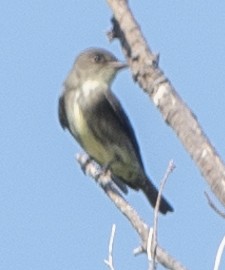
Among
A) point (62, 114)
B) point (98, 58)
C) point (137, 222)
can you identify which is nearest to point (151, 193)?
point (62, 114)

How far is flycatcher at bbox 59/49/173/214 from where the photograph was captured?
8.84m

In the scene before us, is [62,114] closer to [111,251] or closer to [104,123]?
[104,123]

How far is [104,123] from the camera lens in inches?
353

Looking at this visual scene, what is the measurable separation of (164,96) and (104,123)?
5.16 metres

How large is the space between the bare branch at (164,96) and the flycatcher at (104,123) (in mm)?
4532

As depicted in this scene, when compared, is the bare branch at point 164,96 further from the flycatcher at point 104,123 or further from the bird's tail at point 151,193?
the flycatcher at point 104,123

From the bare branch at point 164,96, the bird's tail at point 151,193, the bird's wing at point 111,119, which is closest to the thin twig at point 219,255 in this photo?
→ the bare branch at point 164,96

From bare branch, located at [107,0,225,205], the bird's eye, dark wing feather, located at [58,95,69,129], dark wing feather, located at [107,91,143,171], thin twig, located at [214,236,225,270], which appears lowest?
thin twig, located at [214,236,225,270]

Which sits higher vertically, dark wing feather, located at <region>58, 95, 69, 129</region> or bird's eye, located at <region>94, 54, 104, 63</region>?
bird's eye, located at <region>94, 54, 104, 63</region>

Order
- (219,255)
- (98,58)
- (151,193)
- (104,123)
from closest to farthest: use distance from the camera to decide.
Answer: (219,255), (151,193), (104,123), (98,58)

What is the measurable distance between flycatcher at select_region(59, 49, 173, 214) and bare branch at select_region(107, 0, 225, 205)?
4.53 metres

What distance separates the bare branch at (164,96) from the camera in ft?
11.7

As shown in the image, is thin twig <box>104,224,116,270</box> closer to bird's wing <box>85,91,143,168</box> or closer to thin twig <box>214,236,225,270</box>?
thin twig <box>214,236,225,270</box>

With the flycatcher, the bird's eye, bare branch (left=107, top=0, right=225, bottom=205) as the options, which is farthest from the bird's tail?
bare branch (left=107, top=0, right=225, bottom=205)
